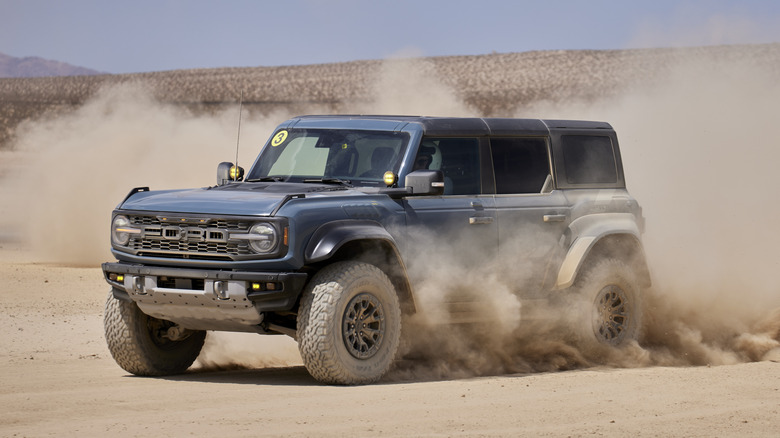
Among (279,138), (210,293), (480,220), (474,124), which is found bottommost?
(210,293)

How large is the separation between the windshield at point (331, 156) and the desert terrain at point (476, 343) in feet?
5.27

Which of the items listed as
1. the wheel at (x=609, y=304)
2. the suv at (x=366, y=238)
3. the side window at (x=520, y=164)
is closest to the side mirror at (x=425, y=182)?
the suv at (x=366, y=238)

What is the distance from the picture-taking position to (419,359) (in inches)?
429

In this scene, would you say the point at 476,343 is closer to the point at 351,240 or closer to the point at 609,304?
the point at 609,304

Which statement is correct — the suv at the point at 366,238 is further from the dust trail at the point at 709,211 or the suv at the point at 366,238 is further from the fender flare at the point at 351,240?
the dust trail at the point at 709,211

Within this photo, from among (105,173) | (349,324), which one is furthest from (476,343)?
(105,173)

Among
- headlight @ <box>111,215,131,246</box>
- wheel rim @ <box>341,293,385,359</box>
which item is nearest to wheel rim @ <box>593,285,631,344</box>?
wheel rim @ <box>341,293,385,359</box>

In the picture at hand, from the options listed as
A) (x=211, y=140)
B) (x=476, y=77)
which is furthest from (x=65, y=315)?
(x=476, y=77)

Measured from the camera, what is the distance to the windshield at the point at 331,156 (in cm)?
1049

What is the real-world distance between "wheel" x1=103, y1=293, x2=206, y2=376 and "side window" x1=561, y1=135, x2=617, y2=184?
377 centimetres

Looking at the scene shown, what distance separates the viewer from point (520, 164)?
1127 cm

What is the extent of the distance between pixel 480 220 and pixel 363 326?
157 cm

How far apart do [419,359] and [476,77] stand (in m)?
69.4

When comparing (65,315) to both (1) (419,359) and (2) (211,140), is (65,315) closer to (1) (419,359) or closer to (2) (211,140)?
(1) (419,359)
